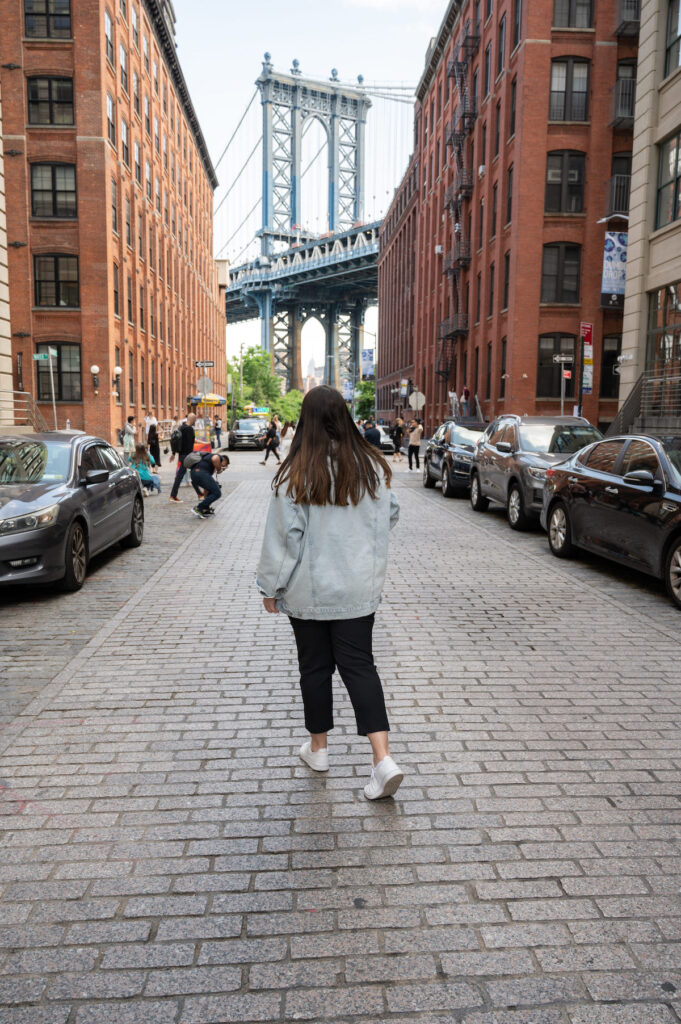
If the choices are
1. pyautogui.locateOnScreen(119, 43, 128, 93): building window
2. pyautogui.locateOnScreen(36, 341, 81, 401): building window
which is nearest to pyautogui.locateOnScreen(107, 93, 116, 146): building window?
pyautogui.locateOnScreen(119, 43, 128, 93): building window

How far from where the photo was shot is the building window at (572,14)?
105 feet

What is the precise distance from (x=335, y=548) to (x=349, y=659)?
495 mm

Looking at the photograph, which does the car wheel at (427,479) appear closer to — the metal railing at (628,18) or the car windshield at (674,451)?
the car windshield at (674,451)

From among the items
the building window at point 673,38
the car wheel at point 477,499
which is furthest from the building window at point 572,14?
the car wheel at point 477,499

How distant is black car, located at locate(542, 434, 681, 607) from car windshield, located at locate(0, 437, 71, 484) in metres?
5.85

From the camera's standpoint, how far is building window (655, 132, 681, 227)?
19438 mm

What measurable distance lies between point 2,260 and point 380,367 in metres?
72.5

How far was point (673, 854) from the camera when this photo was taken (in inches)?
126

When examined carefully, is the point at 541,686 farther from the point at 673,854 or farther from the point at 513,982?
the point at 513,982

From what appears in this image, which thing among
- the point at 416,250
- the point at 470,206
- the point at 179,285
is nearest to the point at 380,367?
the point at 416,250

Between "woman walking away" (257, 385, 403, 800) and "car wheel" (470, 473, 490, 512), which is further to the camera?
"car wheel" (470, 473, 490, 512)

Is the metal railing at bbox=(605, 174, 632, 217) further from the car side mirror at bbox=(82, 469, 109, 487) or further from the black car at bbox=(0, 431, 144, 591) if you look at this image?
the car side mirror at bbox=(82, 469, 109, 487)

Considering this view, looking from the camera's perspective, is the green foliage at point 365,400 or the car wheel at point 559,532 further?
the green foliage at point 365,400

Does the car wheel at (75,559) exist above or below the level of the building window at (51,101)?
below
